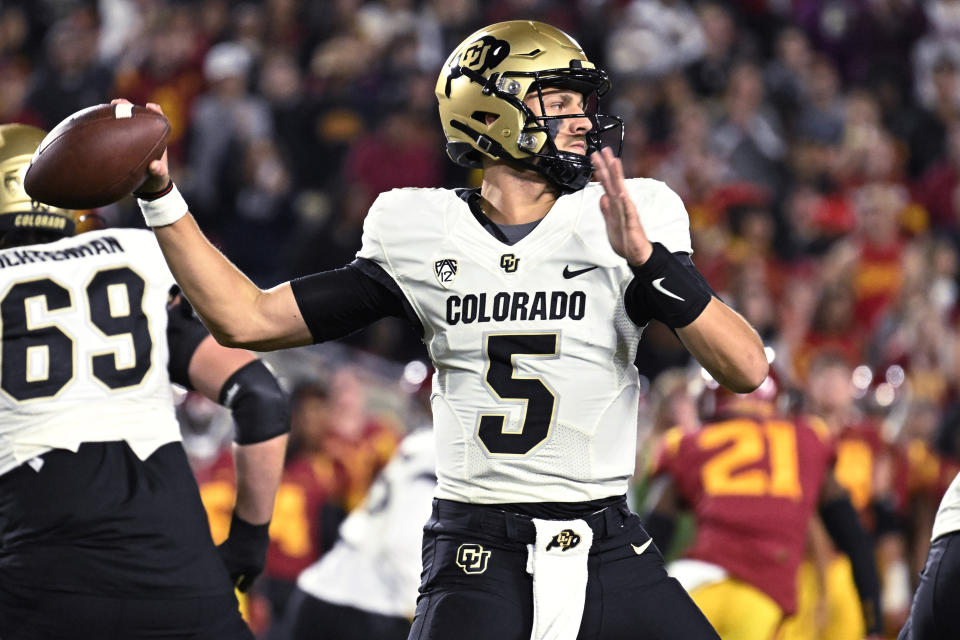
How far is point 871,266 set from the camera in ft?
32.8

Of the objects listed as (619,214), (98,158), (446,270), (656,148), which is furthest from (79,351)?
(656,148)

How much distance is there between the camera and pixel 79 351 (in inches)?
151

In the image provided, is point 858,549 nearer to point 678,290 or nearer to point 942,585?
point 942,585

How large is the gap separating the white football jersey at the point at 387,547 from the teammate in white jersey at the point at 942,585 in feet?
7.61

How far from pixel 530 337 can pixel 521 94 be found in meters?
0.60

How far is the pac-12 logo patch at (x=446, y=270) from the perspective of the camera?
10.8 ft

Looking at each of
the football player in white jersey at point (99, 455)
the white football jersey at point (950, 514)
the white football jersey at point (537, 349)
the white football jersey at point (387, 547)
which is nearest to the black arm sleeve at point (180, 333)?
the football player in white jersey at point (99, 455)

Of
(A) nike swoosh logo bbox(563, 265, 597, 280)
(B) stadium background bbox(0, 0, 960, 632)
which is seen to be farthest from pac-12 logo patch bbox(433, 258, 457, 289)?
(B) stadium background bbox(0, 0, 960, 632)

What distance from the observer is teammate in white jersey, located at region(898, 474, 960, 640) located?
3600 millimetres

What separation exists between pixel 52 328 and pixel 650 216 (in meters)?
1.62

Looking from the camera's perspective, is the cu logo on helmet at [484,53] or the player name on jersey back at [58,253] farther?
the player name on jersey back at [58,253]

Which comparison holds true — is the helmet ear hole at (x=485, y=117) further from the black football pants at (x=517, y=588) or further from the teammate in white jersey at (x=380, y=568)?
the teammate in white jersey at (x=380, y=568)

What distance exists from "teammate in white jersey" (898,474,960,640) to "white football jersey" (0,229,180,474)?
1.99 meters

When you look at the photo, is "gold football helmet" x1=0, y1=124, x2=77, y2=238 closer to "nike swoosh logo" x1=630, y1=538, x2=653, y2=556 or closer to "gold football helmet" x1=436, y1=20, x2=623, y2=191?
"gold football helmet" x1=436, y1=20, x2=623, y2=191
